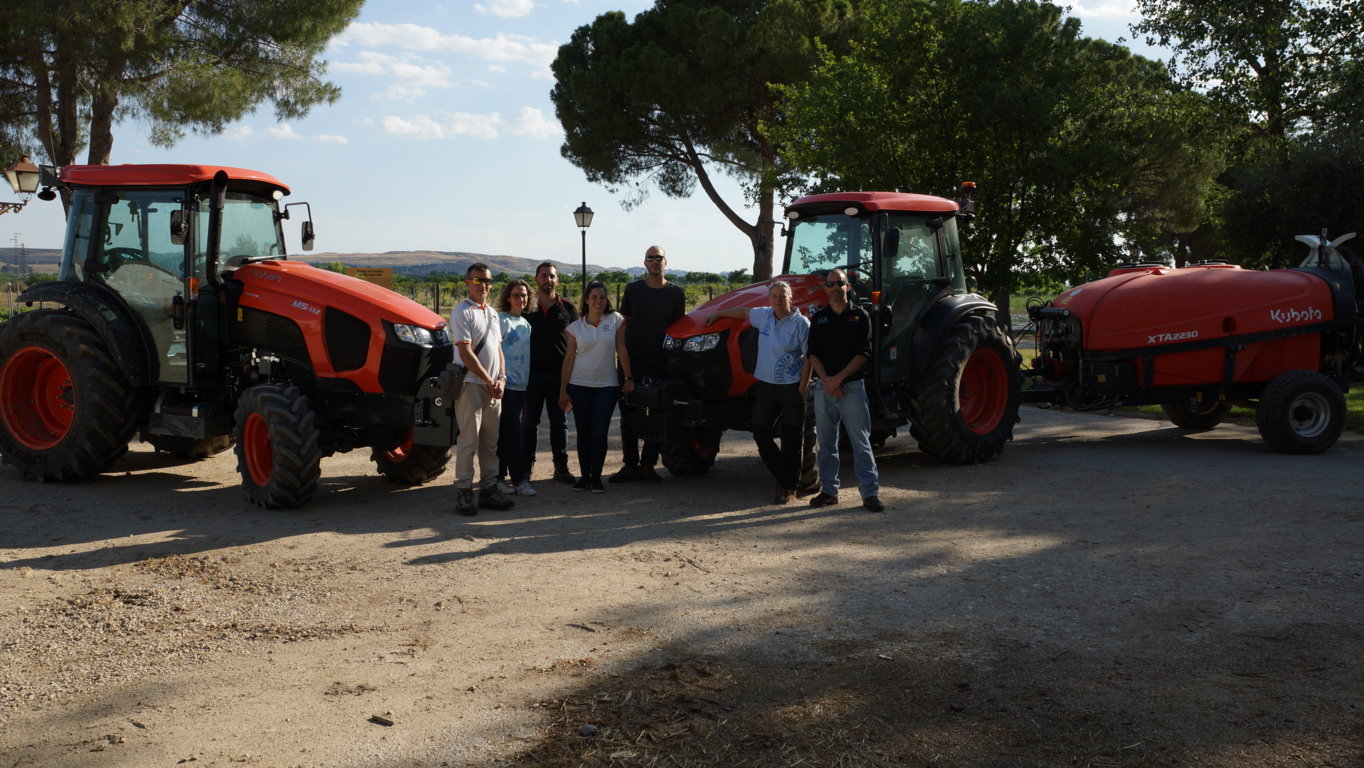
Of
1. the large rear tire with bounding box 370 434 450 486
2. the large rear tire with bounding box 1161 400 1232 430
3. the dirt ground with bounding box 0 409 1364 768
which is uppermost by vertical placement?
the large rear tire with bounding box 1161 400 1232 430

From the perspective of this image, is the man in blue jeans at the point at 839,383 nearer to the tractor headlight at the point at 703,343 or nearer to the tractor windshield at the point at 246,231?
the tractor headlight at the point at 703,343

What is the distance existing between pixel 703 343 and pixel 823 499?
5.19 feet

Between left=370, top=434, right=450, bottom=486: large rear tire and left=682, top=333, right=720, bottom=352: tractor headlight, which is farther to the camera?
left=370, top=434, right=450, bottom=486: large rear tire

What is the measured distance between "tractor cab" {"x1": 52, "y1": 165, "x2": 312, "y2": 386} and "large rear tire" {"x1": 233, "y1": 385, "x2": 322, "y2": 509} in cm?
97

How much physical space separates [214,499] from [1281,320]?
9.65 meters

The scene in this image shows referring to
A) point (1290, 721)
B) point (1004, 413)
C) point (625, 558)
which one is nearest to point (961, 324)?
point (1004, 413)

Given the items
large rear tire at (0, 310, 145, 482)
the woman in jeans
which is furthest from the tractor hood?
large rear tire at (0, 310, 145, 482)

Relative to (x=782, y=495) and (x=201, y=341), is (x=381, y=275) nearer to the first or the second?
(x=201, y=341)

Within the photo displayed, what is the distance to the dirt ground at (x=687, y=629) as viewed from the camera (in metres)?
3.88

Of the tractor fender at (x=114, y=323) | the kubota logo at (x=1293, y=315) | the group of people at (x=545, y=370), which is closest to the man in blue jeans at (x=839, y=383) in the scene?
the group of people at (x=545, y=370)

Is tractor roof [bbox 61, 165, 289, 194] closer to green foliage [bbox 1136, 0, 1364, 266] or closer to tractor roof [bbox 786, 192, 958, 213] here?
tractor roof [bbox 786, 192, 958, 213]

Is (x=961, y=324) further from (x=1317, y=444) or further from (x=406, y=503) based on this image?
(x=406, y=503)

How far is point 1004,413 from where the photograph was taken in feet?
33.4

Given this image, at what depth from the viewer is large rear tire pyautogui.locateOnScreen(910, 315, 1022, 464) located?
9.42 metres
